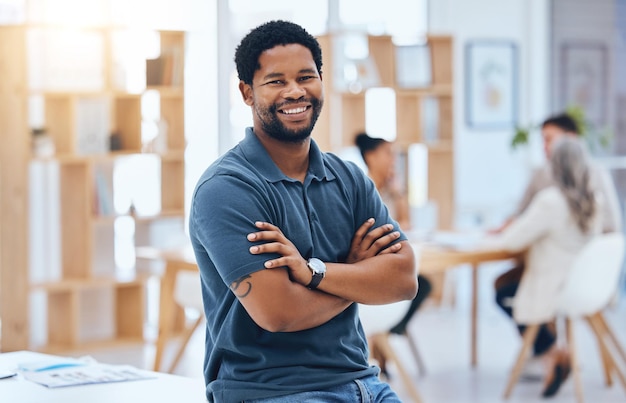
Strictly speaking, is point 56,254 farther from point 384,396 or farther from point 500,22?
point 384,396

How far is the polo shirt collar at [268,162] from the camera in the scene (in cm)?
225

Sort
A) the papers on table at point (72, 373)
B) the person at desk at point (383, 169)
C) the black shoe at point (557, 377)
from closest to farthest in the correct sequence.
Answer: the papers on table at point (72, 373), the black shoe at point (557, 377), the person at desk at point (383, 169)

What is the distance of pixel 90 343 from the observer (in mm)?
6188

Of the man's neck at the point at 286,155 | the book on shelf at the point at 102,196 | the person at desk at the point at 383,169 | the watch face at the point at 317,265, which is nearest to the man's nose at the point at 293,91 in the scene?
the man's neck at the point at 286,155

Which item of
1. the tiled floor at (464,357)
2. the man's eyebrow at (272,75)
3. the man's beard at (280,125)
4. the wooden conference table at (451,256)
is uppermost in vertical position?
the man's eyebrow at (272,75)

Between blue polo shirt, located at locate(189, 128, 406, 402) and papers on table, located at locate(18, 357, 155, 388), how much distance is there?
30 cm

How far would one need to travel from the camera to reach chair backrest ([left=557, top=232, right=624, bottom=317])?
4.75m

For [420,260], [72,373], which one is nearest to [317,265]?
[72,373]

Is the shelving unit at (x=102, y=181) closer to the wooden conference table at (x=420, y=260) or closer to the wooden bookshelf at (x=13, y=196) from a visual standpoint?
the wooden bookshelf at (x=13, y=196)

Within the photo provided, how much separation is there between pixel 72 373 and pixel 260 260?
2.13ft

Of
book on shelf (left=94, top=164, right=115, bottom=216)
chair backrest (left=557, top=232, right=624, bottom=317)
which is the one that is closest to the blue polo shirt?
chair backrest (left=557, top=232, right=624, bottom=317)

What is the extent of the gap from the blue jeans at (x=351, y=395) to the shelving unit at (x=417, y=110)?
15.7 feet

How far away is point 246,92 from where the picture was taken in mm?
2316

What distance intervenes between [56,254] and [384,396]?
4.36m
